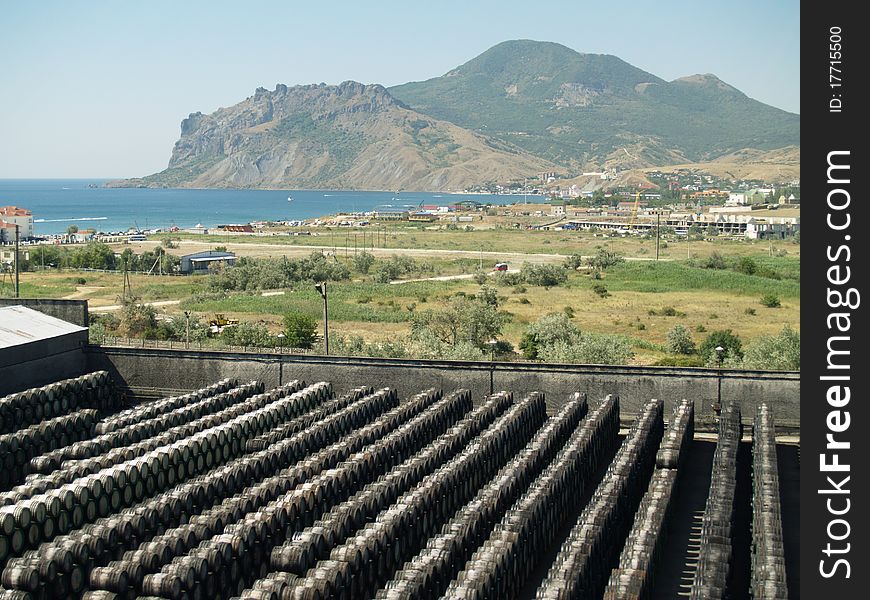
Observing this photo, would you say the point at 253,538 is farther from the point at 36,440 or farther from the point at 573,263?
the point at 573,263

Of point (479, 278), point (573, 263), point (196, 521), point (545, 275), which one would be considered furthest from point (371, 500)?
point (573, 263)

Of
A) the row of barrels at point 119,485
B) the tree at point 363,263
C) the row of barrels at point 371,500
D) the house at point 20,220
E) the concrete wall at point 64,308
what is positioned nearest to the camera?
the row of barrels at point 371,500

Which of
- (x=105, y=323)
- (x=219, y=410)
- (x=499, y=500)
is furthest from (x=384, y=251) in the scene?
(x=499, y=500)

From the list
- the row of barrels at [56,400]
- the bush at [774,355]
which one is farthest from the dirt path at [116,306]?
the bush at [774,355]

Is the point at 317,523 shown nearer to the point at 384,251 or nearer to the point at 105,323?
the point at 105,323

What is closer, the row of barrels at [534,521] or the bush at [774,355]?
the row of barrels at [534,521]

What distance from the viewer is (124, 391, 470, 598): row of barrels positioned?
14305 millimetres

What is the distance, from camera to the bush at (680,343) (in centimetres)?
4628

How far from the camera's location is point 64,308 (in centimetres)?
3114

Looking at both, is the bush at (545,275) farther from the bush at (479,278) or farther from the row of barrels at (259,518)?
the row of barrels at (259,518)

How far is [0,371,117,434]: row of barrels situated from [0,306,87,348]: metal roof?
159cm

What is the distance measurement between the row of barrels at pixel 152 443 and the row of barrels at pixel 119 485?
42 centimetres

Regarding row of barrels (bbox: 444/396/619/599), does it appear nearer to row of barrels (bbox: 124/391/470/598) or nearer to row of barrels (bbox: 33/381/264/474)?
row of barrels (bbox: 124/391/470/598)

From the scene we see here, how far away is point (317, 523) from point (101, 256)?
73.8 metres
